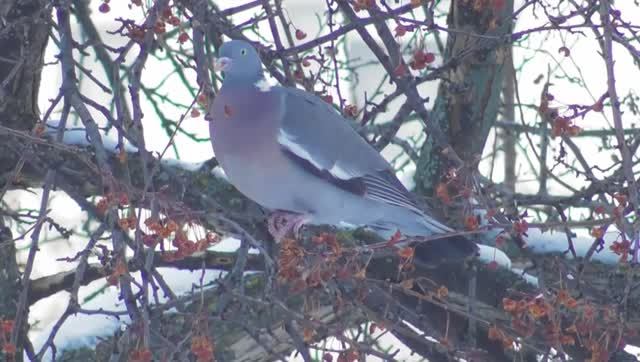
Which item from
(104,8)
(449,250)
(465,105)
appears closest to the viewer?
(104,8)

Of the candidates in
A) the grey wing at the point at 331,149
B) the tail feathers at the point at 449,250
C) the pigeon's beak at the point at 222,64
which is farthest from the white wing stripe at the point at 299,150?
the tail feathers at the point at 449,250

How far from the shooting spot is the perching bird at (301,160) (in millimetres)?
3908

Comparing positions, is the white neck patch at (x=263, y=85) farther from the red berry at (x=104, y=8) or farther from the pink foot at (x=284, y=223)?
the red berry at (x=104, y=8)

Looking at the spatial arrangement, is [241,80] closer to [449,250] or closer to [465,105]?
[449,250]

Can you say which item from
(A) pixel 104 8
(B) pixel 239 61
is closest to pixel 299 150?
(B) pixel 239 61

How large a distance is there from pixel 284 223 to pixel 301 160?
226mm

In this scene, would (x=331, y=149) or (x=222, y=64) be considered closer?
(x=222, y=64)

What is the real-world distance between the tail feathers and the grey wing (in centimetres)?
14

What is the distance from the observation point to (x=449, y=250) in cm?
391

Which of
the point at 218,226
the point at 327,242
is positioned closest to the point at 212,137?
the point at 218,226

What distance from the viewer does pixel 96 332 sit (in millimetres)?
4441

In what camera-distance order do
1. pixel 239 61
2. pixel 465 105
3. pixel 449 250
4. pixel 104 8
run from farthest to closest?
pixel 465 105
pixel 239 61
pixel 449 250
pixel 104 8

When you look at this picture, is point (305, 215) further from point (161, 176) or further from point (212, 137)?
point (161, 176)

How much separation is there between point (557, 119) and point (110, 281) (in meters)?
1.29
